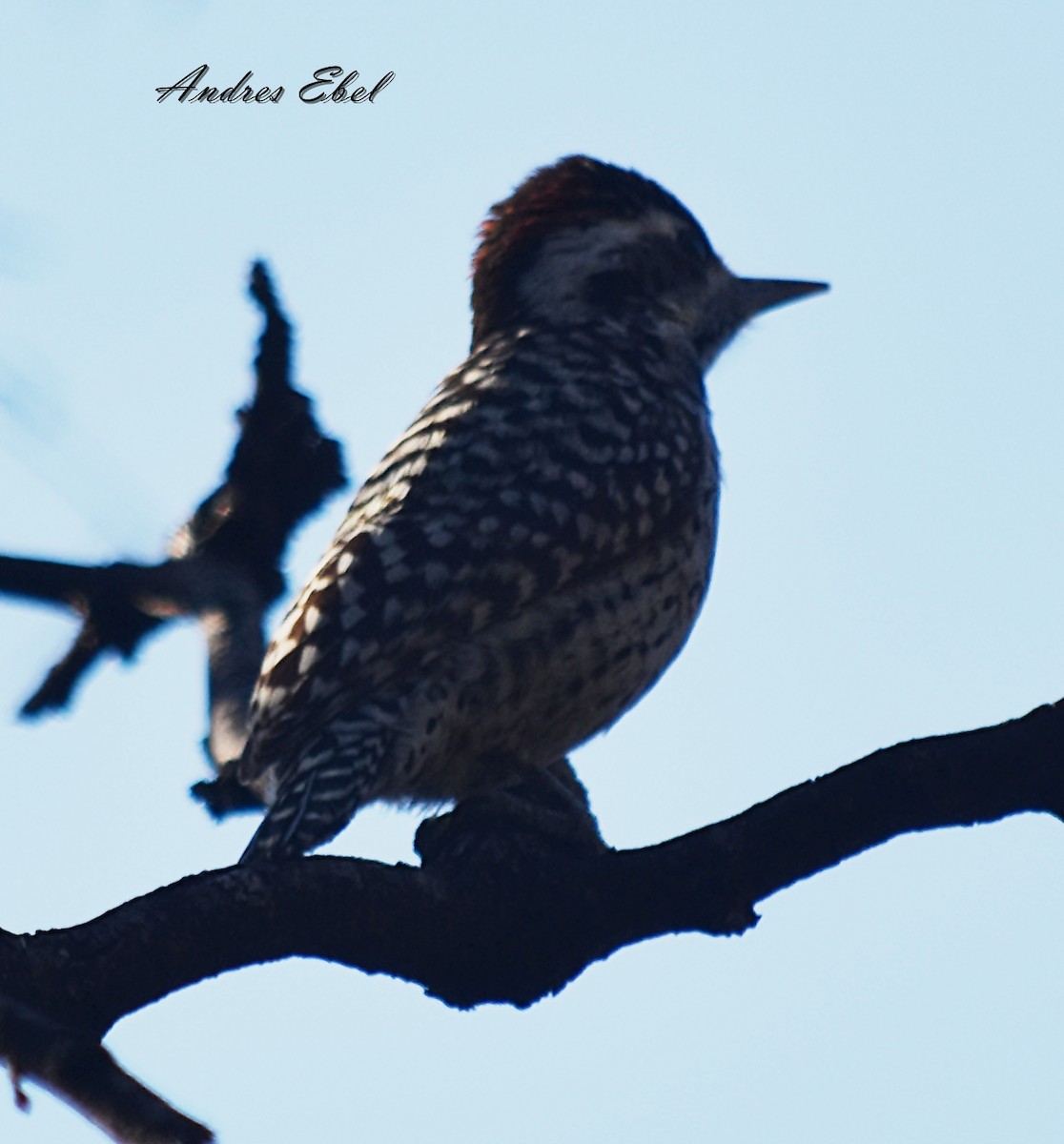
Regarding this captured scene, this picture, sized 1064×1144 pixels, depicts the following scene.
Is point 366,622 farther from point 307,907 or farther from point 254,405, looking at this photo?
point 307,907

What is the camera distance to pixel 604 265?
6180 millimetres

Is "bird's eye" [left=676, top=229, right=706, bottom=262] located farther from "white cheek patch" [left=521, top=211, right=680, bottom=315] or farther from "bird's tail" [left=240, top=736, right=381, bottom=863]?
"bird's tail" [left=240, top=736, right=381, bottom=863]

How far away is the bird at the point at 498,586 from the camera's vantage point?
4.31m

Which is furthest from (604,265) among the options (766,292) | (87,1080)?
(87,1080)

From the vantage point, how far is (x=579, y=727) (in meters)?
4.93

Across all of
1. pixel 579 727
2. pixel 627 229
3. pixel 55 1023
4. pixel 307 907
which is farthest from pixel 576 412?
pixel 55 1023

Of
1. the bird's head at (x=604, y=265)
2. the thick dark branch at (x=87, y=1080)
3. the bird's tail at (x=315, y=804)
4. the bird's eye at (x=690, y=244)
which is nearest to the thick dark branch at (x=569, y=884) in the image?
the bird's tail at (x=315, y=804)

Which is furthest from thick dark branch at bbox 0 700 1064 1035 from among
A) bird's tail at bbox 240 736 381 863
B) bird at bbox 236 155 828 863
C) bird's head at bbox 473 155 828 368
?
bird's head at bbox 473 155 828 368

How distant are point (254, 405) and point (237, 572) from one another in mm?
428

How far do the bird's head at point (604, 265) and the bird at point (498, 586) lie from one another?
19cm

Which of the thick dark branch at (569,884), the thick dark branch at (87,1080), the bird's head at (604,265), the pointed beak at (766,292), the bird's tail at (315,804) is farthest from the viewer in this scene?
the pointed beak at (766,292)

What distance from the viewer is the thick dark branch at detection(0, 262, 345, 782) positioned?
435 centimetres

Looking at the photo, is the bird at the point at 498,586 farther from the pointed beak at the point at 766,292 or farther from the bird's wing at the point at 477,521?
the pointed beak at the point at 766,292

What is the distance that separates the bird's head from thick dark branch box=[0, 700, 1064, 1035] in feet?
8.82
